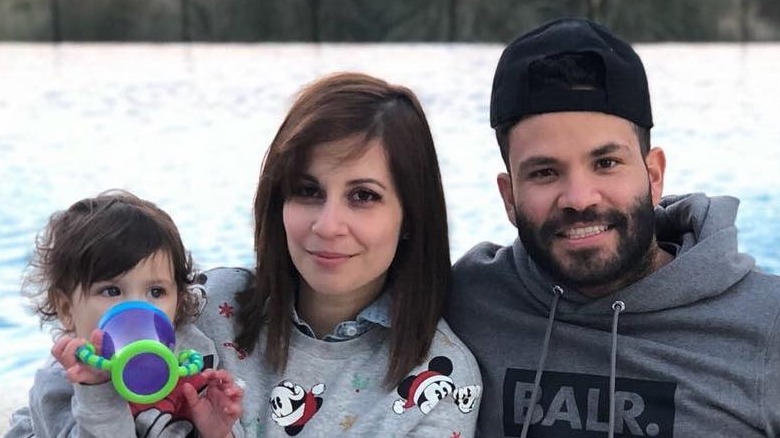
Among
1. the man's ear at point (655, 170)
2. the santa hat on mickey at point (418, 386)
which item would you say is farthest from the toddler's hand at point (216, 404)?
the man's ear at point (655, 170)

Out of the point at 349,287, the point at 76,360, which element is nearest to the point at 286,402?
the point at 349,287

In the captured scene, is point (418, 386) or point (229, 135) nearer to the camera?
point (418, 386)

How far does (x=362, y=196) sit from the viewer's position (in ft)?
7.39

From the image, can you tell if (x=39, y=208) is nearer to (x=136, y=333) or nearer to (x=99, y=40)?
(x=136, y=333)

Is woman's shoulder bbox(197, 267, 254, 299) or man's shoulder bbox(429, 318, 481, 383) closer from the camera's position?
man's shoulder bbox(429, 318, 481, 383)

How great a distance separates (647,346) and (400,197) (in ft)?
1.93

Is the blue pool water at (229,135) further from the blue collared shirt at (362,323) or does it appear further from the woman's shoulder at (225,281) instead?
the blue collared shirt at (362,323)

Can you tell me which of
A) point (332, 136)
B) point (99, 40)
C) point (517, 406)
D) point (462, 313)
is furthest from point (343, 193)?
point (99, 40)

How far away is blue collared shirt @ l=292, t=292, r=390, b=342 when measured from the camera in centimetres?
234

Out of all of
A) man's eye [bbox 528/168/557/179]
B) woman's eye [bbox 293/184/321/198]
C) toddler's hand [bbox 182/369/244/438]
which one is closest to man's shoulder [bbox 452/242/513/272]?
man's eye [bbox 528/168/557/179]

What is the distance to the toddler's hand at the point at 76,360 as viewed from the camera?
1.92 metres

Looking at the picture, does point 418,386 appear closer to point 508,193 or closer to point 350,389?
point 350,389

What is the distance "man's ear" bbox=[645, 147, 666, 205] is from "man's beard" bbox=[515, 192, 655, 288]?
5cm

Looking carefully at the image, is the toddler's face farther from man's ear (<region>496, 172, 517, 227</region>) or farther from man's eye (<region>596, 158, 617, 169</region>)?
man's eye (<region>596, 158, 617, 169</region>)
